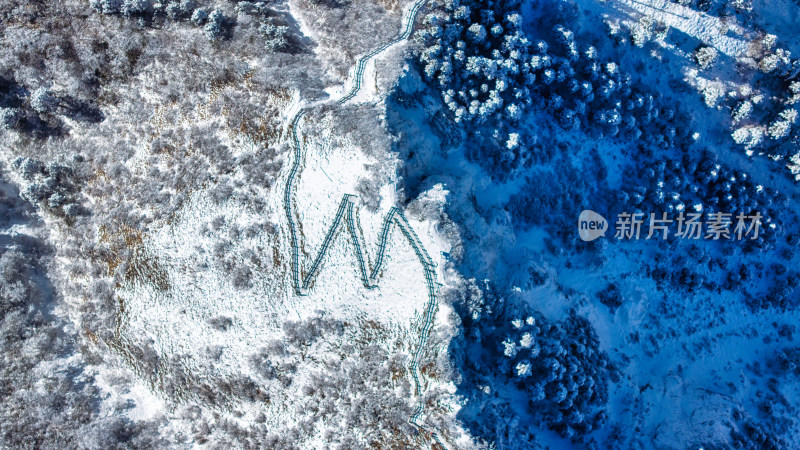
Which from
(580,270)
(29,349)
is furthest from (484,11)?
(29,349)

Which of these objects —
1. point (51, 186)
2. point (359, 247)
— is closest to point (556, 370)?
point (359, 247)

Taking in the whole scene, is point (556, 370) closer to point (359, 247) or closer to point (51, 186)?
point (359, 247)

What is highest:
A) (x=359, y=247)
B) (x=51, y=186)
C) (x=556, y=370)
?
(x=51, y=186)

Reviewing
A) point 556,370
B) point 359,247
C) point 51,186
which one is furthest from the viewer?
point 51,186

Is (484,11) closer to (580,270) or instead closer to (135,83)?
(580,270)

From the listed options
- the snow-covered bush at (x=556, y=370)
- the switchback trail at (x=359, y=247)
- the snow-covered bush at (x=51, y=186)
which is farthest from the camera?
the snow-covered bush at (x=51, y=186)

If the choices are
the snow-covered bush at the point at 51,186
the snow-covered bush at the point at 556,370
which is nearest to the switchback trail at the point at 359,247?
the snow-covered bush at the point at 556,370

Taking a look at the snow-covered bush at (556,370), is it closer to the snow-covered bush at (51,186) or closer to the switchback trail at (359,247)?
the switchback trail at (359,247)

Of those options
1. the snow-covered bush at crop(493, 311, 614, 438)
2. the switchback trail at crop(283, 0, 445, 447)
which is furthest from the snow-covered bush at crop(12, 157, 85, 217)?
the snow-covered bush at crop(493, 311, 614, 438)

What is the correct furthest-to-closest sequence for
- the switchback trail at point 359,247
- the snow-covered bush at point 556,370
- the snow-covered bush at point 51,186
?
the snow-covered bush at point 51,186 → the snow-covered bush at point 556,370 → the switchback trail at point 359,247

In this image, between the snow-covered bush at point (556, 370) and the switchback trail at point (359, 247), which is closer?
the switchback trail at point (359, 247)

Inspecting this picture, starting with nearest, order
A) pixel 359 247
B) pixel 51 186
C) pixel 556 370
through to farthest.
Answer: pixel 359 247, pixel 556 370, pixel 51 186
